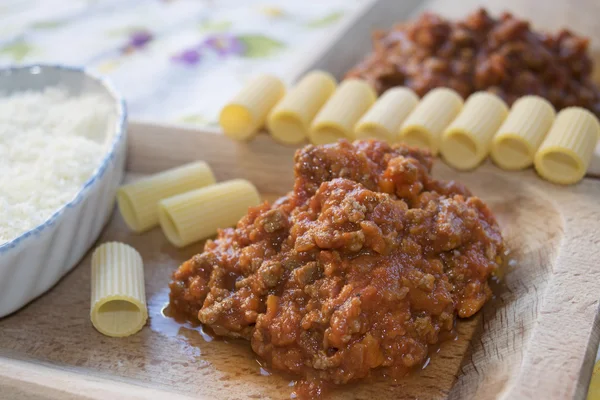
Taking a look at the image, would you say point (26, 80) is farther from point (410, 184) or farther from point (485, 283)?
point (485, 283)

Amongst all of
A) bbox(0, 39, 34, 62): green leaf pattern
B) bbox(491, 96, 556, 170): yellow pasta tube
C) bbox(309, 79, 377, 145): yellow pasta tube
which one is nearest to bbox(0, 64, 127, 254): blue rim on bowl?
bbox(309, 79, 377, 145): yellow pasta tube

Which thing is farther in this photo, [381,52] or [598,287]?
[381,52]

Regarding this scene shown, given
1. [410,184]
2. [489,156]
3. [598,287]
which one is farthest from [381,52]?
[598,287]

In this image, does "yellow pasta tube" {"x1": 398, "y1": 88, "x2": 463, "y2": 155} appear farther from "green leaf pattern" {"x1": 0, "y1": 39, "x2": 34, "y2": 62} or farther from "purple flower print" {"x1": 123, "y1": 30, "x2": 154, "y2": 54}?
"green leaf pattern" {"x1": 0, "y1": 39, "x2": 34, "y2": 62}

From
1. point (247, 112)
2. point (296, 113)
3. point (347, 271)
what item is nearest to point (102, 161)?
point (247, 112)

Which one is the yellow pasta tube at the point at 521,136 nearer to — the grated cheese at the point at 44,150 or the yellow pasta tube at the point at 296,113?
the yellow pasta tube at the point at 296,113

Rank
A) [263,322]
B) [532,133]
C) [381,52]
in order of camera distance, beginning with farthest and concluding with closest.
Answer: [381,52] → [532,133] → [263,322]

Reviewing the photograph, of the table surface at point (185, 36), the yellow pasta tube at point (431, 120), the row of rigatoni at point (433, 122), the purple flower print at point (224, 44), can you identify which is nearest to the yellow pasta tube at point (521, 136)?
the row of rigatoni at point (433, 122)
